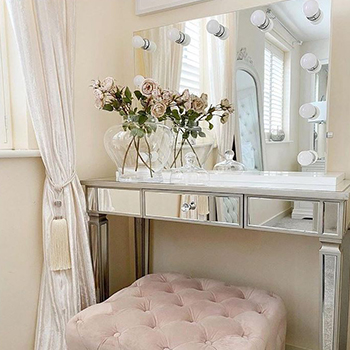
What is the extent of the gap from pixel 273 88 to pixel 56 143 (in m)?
0.95

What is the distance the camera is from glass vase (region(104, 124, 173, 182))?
1.57 metres

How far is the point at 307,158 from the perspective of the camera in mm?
1410

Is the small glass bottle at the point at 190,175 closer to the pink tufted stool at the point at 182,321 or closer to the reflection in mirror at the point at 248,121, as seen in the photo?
the reflection in mirror at the point at 248,121

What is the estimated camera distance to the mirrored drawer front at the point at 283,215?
44.5 inches

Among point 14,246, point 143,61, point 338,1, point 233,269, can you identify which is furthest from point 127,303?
point 338,1

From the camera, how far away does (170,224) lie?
1.91 meters

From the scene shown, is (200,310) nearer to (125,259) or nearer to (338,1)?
(125,259)

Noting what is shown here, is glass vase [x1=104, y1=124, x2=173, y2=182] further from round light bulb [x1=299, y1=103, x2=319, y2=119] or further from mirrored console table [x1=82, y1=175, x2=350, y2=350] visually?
round light bulb [x1=299, y1=103, x2=319, y2=119]

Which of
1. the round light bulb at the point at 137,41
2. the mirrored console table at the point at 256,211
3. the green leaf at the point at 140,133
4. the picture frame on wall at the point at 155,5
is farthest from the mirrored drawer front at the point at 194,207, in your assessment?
the picture frame on wall at the point at 155,5

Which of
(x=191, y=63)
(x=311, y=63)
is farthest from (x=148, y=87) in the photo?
(x=311, y=63)

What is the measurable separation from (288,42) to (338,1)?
0.77ft

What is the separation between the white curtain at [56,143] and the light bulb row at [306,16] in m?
0.79

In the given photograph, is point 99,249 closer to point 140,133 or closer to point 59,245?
point 59,245

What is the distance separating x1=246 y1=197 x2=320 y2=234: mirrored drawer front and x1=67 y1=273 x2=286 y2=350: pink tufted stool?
0.33m
